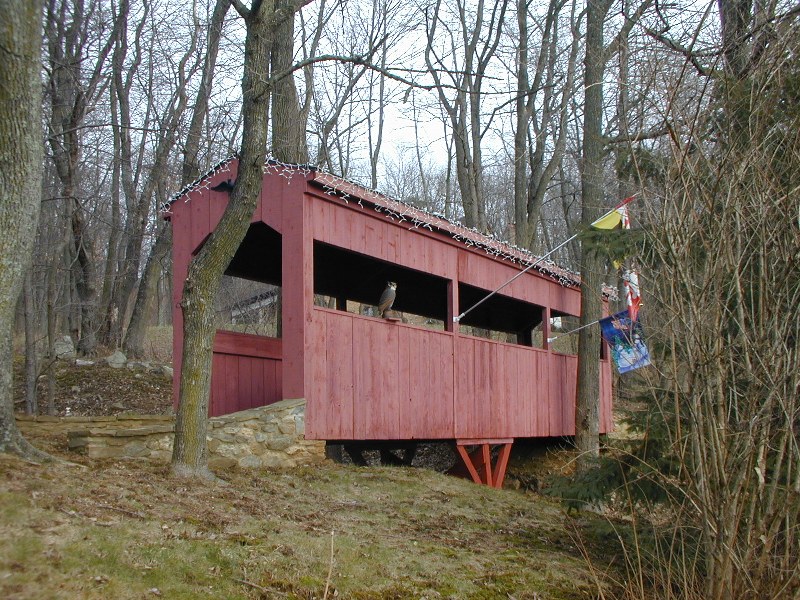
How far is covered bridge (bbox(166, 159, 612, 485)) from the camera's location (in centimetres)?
Answer: 975

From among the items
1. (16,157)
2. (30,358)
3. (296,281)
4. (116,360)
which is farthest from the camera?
(116,360)

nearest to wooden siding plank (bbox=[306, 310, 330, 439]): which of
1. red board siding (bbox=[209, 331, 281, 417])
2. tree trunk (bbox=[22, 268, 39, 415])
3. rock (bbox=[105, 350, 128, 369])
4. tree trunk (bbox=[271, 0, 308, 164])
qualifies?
red board siding (bbox=[209, 331, 281, 417])

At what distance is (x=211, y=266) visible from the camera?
7.76 meters

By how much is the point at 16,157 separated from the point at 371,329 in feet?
16.7

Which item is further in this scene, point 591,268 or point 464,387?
point 591,268

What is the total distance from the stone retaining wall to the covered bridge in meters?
0.26

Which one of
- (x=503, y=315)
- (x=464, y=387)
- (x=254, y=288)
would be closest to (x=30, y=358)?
(x=464, y=387)

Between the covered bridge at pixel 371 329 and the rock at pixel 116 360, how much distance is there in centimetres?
491

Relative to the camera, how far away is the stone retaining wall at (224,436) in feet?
26.6

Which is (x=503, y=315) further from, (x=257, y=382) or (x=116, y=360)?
(x=116, y=360)

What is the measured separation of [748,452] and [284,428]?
5.46m

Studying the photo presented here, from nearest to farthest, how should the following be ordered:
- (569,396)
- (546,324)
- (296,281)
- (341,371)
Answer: (296,281), (341,371), (546,324), (569,396)

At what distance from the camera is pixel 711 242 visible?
5.38 m

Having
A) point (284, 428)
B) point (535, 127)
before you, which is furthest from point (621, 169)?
point (535, 127)
